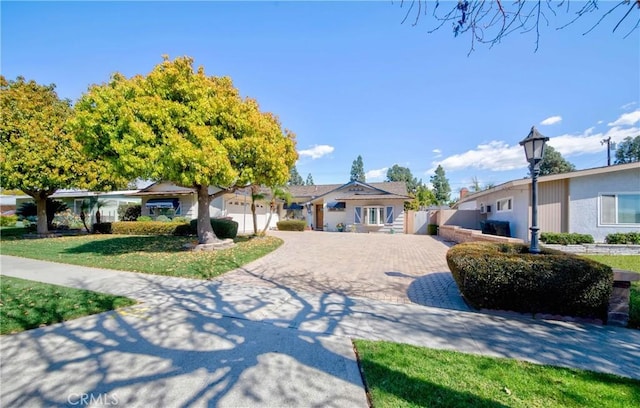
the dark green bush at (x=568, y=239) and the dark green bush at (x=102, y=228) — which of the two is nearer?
the dark green bush at (x=568, y=239)

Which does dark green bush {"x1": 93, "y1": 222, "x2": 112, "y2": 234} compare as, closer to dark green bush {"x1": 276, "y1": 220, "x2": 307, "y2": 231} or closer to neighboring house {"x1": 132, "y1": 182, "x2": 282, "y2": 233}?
neighboring house {"x1": 132, "y1": 182, "x2": 282, "y2": 233}

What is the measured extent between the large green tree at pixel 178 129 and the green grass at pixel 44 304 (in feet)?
14.1

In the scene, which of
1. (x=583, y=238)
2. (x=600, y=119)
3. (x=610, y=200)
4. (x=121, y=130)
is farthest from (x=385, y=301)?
(x=600, y=119)

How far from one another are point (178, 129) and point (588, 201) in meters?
17.0

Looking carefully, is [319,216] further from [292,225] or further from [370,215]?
[370,215]

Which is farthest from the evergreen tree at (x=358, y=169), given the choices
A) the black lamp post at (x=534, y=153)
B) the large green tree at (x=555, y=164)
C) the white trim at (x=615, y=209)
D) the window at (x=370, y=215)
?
the black lamp post at (x=534, y=153)

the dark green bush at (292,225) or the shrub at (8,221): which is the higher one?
the shrub at (8,221)

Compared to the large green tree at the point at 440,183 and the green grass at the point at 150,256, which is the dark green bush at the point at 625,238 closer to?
the green grass at the point at 150,256

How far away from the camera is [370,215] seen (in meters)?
23.1

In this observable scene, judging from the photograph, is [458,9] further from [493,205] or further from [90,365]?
[493,205]

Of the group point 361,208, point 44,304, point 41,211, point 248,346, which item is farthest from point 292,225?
point 248,346

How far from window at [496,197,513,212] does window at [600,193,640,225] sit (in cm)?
344

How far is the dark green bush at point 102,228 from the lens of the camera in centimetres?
1862

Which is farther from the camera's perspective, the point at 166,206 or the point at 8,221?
the point at 8,221
